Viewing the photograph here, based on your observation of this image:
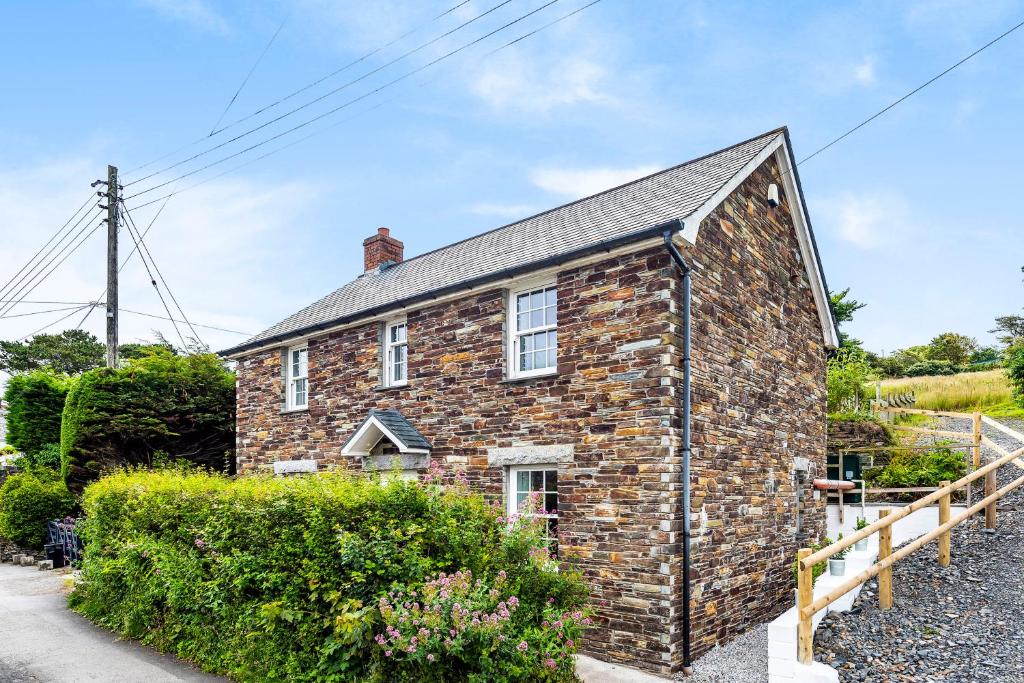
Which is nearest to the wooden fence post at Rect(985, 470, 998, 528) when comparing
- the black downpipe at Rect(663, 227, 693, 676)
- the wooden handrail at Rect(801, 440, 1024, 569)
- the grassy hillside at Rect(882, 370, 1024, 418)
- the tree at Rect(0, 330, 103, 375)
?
the wooden handrail at Rect(801, 440, 1024, 569)

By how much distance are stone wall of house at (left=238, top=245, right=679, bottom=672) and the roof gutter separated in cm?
32

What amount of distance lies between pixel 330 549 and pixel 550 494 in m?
4.60

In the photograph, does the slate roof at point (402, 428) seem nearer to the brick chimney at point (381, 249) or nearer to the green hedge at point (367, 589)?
the green hedge at point (367, 589)

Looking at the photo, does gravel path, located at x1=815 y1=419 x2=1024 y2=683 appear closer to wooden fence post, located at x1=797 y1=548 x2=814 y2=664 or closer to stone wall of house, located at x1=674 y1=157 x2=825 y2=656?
wooden fence post, located at x1=797 y1=548 x2=814 y2=664

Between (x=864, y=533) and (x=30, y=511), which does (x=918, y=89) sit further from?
(x=30, y=511)

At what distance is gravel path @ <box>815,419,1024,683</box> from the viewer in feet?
27.6

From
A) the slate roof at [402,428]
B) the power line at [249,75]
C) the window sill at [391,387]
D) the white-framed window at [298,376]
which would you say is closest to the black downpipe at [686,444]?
the slate roof at [402,428]

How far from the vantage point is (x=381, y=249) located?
2183cm

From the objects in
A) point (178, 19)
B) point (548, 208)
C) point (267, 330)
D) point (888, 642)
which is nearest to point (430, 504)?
point (888, 642)

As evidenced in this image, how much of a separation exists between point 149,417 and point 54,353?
3795 centimetres

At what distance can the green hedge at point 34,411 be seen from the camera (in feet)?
80.2

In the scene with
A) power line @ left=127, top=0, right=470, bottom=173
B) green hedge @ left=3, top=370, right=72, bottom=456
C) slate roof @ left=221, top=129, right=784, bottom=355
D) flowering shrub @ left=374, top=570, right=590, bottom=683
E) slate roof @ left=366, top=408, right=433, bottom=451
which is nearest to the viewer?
flowering shrub @ left=374, top=570, right=590, bottom=683

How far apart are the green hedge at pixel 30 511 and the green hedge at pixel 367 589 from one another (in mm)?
11415

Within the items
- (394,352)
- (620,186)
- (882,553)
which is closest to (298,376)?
(394,352)
